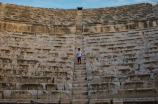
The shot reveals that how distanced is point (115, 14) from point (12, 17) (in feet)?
25.8

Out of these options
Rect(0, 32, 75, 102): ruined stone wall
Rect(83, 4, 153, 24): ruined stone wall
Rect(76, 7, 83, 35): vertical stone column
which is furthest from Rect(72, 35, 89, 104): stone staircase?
Rect(83, 4, 153, 24): ruined stone wall

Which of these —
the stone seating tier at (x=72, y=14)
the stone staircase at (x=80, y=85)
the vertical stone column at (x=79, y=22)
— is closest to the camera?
the stone staircase at (x=80, y=85)

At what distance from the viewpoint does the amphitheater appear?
669 centimetres

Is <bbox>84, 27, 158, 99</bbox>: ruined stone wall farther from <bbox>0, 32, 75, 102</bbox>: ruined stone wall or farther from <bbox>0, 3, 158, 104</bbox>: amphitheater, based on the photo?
<bbox>0, 32, 75, 102</bbox>: ruined stone wall

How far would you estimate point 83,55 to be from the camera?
422 inches

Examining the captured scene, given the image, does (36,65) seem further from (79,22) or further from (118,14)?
(118,14)

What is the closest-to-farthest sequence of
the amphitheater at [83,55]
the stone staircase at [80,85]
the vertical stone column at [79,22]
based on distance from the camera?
the stone staircase at [80,85] → the amphitheater at [83,55] → the vertical stone column at [79,22]

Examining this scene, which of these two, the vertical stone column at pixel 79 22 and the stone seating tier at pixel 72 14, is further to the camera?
the stone seating tier at pixel 72 14

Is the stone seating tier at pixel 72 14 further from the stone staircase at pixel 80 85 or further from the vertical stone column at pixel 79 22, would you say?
the stone staircase at pixel 80 85

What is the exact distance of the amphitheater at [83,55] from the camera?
6.69 m

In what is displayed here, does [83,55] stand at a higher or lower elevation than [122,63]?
higher

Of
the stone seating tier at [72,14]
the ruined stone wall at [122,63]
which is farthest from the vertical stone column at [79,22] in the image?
the ruined stone wall at [122,63]

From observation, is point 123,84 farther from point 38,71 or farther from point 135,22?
point 135,22

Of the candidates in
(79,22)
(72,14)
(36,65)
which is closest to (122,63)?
(36,65)
